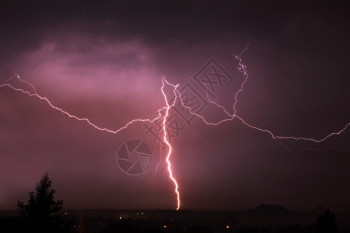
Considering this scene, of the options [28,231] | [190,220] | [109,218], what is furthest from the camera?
[190,220]

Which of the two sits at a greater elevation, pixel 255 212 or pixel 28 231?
pixel 255 212

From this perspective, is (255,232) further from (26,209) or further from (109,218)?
(109,218)

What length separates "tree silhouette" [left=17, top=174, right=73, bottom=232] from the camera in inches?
523

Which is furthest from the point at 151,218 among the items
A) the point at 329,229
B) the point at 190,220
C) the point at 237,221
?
the point at 329,229

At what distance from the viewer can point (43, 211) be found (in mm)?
13555

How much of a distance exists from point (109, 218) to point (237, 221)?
21.4m

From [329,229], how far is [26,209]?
467 inches

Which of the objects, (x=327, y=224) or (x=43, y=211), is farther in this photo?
(x=327, y=224)

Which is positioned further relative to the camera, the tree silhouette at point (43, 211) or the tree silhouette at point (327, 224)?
the tree silhouette at point (327, 224)

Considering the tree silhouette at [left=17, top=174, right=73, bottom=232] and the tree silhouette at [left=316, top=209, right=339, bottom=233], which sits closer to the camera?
the tree silhouette at [left=17, top=174, right=73, bottom=232]

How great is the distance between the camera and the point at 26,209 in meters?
13.5

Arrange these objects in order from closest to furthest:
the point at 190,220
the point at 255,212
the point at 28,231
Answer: the point at 28,231, the point at 190,220, the point at 255,212

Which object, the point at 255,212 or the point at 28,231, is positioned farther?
the point at 255,212

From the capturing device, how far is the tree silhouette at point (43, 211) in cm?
1327
